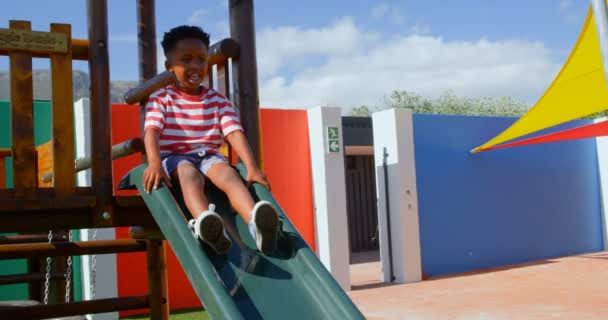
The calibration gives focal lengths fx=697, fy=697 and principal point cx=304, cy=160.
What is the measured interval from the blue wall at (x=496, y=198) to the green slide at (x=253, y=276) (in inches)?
327

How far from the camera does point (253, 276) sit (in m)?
2.91

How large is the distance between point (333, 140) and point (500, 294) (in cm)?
309

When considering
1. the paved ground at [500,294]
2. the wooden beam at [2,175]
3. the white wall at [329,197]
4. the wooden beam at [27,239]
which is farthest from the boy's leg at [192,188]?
the white wall at [329,197]

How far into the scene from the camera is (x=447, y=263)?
37.2 feet

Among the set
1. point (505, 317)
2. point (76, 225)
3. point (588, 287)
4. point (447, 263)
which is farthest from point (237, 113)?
point (447, 263)

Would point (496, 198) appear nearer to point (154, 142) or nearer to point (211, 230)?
point (154, 142)

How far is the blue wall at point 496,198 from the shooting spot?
1129cm

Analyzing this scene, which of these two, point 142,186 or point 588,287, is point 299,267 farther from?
point 588,287

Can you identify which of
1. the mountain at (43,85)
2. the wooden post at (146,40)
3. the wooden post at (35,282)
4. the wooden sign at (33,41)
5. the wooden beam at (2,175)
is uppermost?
the mountain at (43,85)

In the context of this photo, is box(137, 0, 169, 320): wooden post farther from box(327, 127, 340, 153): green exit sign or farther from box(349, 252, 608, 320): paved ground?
box(327, 127, 340, 153): green exit sign

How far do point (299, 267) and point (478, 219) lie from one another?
942 cm

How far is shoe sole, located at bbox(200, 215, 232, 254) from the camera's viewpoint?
282 centimetres

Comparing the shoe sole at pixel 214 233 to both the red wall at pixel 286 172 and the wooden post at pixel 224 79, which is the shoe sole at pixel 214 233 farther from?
the red wall at pixel 286 172

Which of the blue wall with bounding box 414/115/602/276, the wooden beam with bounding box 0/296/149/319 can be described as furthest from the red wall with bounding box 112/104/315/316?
the wooden beam with bounding box 0/296/149/319
